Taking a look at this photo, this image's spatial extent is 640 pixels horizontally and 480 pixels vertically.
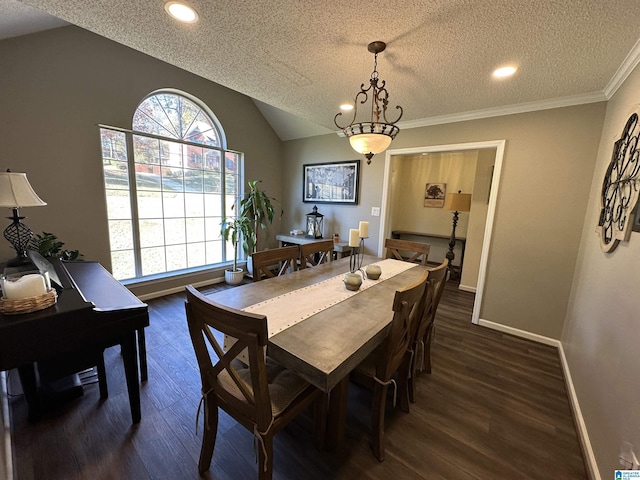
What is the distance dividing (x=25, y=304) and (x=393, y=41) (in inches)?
95.0

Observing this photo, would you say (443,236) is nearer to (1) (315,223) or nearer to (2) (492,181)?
(2) (492,181)

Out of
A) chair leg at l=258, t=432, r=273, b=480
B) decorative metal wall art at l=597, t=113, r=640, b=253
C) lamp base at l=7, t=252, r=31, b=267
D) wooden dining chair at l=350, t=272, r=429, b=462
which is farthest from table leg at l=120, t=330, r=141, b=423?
decorative metal wall art at l=597, t=113, r=640, b=253

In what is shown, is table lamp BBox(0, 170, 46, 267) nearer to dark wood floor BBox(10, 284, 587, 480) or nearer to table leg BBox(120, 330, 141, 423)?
dark wood floor BBox(10, 284, 587, 480)

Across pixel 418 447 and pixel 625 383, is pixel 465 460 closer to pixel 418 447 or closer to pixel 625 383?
pixel 418 447

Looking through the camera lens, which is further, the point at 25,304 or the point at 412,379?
the point at 412,379

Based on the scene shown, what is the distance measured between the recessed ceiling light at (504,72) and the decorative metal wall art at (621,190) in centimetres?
78

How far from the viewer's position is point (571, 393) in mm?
1867

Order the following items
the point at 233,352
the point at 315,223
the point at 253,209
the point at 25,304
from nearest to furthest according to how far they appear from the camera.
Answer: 1. the point at 233,352
2. the point at 25,304
3. the point at 253,209
4. the point at 315,223

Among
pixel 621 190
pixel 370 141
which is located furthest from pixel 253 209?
pixel 621 190

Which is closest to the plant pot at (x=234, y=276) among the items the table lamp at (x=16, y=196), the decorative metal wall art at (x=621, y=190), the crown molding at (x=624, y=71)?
the table lamp at (x=16, y=196)

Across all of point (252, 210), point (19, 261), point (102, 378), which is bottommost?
point (102, 378)

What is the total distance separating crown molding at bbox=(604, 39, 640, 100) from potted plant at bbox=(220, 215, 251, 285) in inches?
156

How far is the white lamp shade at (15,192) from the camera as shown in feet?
5.44

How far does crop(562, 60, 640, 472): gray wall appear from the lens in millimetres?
1169
